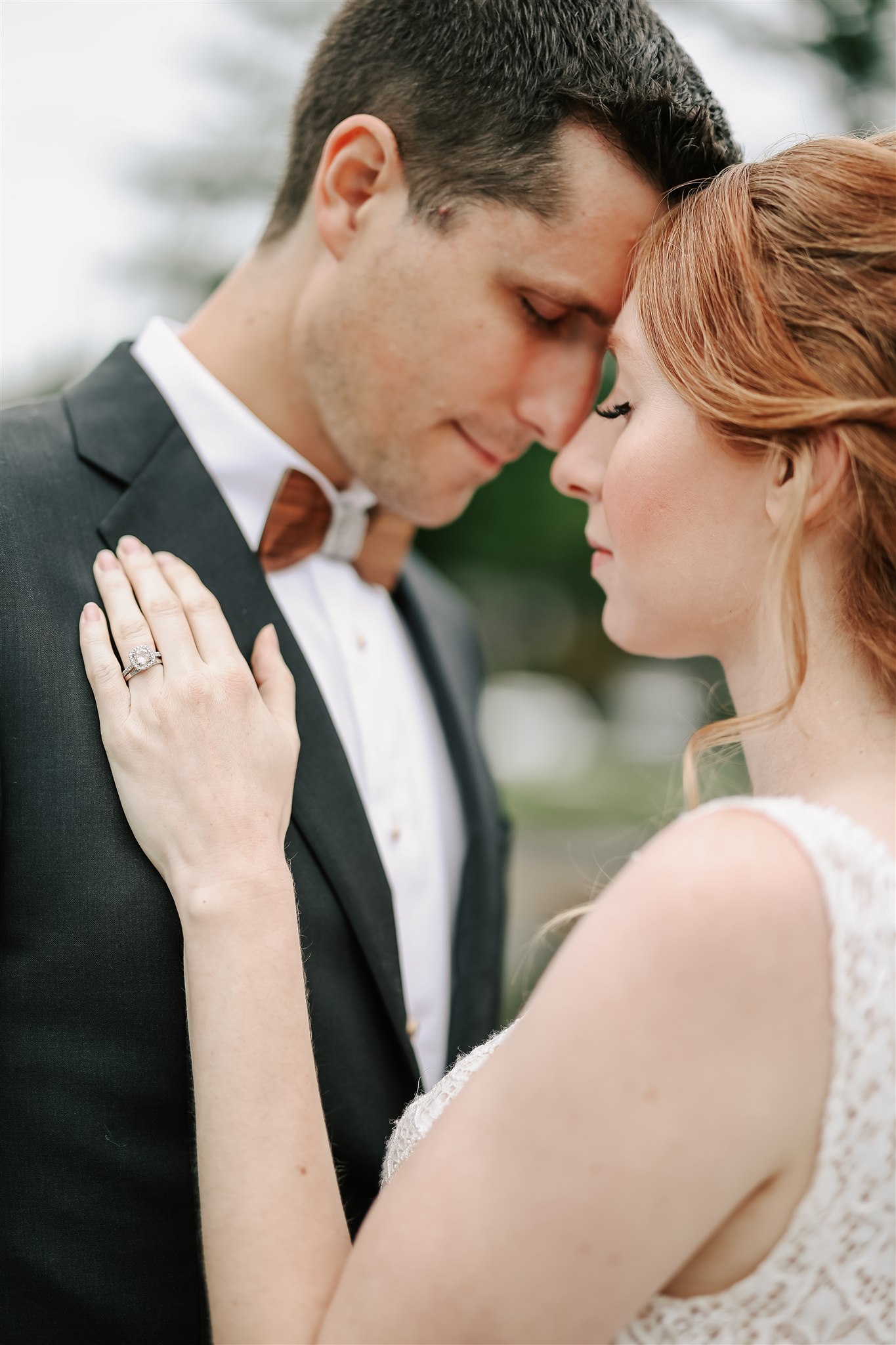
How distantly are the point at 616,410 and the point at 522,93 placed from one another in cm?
78

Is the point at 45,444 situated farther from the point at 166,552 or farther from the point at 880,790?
the point at 880,790

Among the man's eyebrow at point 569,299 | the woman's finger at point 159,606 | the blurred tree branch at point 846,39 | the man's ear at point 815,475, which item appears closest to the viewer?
the man's ear at point 815,475

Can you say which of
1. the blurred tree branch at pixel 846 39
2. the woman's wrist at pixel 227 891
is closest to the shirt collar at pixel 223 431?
the woman's wrist at pixel 227 891

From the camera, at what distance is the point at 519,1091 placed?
1328mm

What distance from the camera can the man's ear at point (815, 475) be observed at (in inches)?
64.1

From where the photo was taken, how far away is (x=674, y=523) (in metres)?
1.82

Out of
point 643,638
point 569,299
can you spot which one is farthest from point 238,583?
point 569,299

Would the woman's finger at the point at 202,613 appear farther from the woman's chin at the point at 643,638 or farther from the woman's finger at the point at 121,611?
the woman's chin at the point at 643,638

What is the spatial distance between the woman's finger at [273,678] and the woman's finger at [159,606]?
0.17m

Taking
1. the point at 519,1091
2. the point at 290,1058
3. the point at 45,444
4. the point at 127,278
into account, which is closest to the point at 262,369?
the point at 45,444

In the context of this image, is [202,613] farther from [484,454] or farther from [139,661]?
[484,454]

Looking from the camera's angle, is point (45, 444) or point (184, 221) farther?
point (184, 221)

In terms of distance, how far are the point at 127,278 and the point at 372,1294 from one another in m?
6.03

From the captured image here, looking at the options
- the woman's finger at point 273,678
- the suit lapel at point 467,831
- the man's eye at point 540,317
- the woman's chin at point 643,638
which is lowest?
the suit lapel at point 467,831
